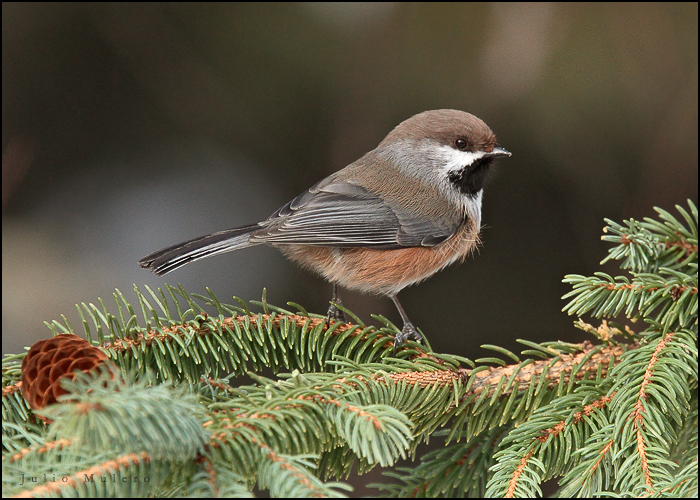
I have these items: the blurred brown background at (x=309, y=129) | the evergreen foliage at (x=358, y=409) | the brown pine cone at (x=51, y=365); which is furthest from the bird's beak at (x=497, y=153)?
the brown pine cone at (x=51, y=365)

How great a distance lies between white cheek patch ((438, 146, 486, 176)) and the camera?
2.41 metres

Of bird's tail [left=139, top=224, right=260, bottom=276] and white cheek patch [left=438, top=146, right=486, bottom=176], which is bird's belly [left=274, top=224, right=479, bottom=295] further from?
white cheek patch [left=438, top=146, right=486, bottom=176]

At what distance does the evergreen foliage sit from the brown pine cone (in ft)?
0.13

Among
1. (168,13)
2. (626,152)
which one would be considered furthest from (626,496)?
(168,13)

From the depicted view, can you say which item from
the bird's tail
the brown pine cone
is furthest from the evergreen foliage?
the bird's tail

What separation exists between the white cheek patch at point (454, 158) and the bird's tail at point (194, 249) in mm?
878

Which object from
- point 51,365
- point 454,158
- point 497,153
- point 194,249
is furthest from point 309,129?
point 51,365

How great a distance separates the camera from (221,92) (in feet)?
9.48

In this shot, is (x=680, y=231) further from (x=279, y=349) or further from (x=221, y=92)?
(x=221, y=92)

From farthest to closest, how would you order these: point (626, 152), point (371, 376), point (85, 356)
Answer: point (626, 152) < point (371, 376) < point (85, 356)

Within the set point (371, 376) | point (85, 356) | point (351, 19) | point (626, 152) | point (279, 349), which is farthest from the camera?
point (626, 152)

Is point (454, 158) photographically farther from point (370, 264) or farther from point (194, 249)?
point (194, 249)

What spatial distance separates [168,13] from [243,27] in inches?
18.4

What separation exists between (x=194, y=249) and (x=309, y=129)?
1.29 metres
